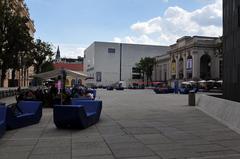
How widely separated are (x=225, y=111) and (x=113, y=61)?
141 meters

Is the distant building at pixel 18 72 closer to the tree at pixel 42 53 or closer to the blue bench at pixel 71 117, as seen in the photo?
the tree at pixel 42 53

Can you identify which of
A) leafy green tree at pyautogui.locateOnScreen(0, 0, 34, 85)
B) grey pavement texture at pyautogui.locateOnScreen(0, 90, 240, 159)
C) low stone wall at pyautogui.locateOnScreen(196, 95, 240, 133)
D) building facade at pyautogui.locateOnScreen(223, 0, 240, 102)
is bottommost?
grey pavement texture at pyautogui.locateOnScreen(0, 90, 240, 159)

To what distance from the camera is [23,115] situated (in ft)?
42.7

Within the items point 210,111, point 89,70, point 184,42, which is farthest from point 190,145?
point 89,70

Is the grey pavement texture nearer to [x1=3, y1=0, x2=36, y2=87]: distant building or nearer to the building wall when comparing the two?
[x1=3, y1=0, x2=36, y2=87]: distant building

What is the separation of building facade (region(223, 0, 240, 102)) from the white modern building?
127424mm

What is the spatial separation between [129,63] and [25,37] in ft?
→ 399

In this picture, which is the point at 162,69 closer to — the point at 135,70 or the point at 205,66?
the point at 135,70

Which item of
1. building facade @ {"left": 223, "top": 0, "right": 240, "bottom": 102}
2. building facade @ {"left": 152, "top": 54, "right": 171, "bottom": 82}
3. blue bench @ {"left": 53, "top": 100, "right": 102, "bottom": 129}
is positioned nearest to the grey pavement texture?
blue bench @ {"left": 53, "top": 100, "right": 102, "bottom": 129}

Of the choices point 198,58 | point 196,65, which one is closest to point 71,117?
point 196,65

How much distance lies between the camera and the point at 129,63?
520 ft

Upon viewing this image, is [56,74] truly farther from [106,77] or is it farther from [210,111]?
Answer: [106,77]

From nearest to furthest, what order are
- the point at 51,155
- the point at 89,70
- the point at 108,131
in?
the point at 51,155, the point at 108,131, the point at 89,70

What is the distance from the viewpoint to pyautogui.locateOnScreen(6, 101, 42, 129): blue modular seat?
1205 cm
